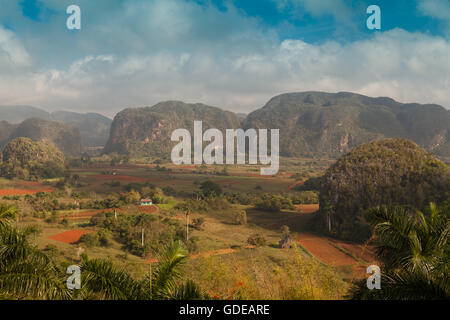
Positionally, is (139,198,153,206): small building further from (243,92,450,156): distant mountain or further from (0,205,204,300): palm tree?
(243,92,450,156): distant mountain

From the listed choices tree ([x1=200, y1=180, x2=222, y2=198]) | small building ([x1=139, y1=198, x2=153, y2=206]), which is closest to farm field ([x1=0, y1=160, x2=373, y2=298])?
small building ([x1=139, y1=198, x2=153, y2=206])

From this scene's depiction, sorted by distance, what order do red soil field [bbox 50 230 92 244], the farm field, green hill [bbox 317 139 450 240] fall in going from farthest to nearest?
green hill [bbox 317 139 450 240] < red soil field [bbox 50 230 92 244] < the farm field

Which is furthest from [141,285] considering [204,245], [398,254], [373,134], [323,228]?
[373,134]

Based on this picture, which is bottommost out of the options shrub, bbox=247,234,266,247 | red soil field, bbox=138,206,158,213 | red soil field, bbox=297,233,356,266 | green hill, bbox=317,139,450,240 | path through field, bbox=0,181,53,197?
red soil field, bbox=297,233,356,266

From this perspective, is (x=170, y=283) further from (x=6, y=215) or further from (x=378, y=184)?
(x=378, y=184)

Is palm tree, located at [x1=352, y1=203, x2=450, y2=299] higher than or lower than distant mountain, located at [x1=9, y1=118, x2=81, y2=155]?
lower

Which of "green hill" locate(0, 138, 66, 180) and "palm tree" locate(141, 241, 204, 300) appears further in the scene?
"green hill" locate(0, 138, 66, 180)
